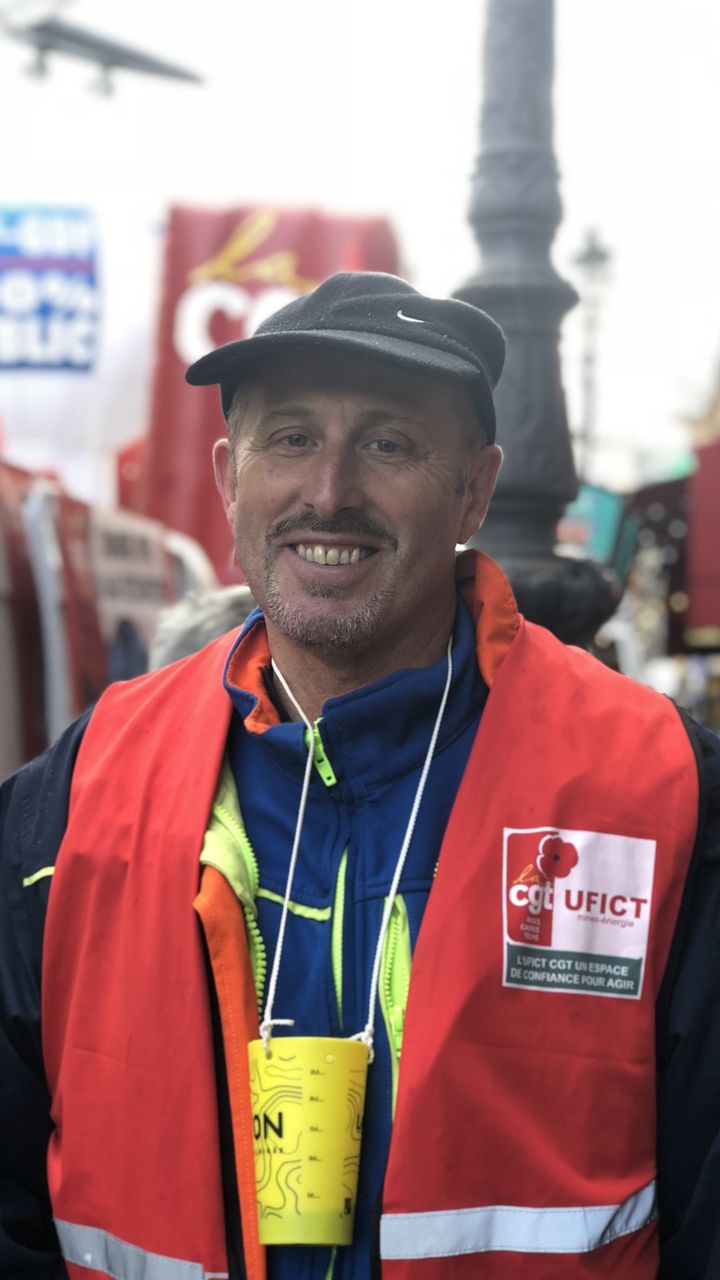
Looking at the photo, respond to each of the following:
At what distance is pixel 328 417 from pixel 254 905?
711mm

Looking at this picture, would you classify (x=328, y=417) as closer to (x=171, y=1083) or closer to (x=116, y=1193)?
(x=171, y=1083)

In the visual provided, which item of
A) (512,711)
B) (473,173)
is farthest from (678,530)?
(512,711)

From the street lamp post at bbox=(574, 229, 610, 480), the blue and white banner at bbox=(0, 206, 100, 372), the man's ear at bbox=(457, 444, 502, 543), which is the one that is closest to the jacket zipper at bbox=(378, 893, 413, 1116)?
the man's ear at bbox=(457, 444, 502, 543)

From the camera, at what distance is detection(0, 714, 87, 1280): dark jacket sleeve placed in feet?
7.03

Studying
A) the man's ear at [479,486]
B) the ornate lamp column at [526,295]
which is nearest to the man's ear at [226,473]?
the man's ear at [479,486]

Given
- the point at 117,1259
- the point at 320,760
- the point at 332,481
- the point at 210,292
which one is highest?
the point at 210,292

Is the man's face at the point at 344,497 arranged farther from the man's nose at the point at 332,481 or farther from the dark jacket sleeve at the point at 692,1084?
the dark jacket sleeve at the point at 692,1084

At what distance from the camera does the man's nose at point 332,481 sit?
212cm

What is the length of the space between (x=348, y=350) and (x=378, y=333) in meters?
0.07

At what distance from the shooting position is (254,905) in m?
2.09

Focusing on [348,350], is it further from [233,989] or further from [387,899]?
[233,989]

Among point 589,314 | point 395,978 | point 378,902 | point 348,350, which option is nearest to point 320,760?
point 378,902

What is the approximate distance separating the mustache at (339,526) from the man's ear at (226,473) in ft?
0.58

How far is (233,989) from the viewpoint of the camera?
2000 millimetres
